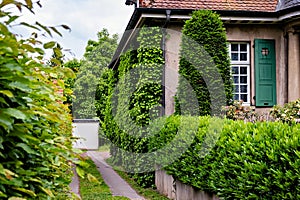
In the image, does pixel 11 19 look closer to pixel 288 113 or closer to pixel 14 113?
pixel 14 113

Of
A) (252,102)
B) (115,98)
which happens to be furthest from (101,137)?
(252,102)

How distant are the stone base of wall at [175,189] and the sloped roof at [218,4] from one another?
13.9 feet

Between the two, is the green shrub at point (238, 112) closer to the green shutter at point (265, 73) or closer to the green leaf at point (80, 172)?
the green shutter at point (265, 73)

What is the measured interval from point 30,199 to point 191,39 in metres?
8.09

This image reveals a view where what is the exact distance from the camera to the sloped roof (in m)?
10.6

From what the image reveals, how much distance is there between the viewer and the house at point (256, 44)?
34.5 feet

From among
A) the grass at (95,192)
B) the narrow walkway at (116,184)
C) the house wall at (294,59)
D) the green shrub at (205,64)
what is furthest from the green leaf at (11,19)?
the house wall at (294,59)

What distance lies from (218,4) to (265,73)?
225cm

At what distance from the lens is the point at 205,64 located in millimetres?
9508

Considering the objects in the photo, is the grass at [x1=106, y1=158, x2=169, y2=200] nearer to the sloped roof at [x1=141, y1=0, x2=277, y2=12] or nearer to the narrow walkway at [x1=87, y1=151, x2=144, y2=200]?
the narrow walkway at [x1=87, y1=151, x2=144, y2=200]

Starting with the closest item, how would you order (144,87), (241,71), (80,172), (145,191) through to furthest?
(80,172)
(145,191)
(144,87)
(241,71)

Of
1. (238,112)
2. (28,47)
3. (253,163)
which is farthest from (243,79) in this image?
(28,47)

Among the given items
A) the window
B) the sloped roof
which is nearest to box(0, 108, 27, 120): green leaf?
the sloped roof

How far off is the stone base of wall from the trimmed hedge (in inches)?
13.4
